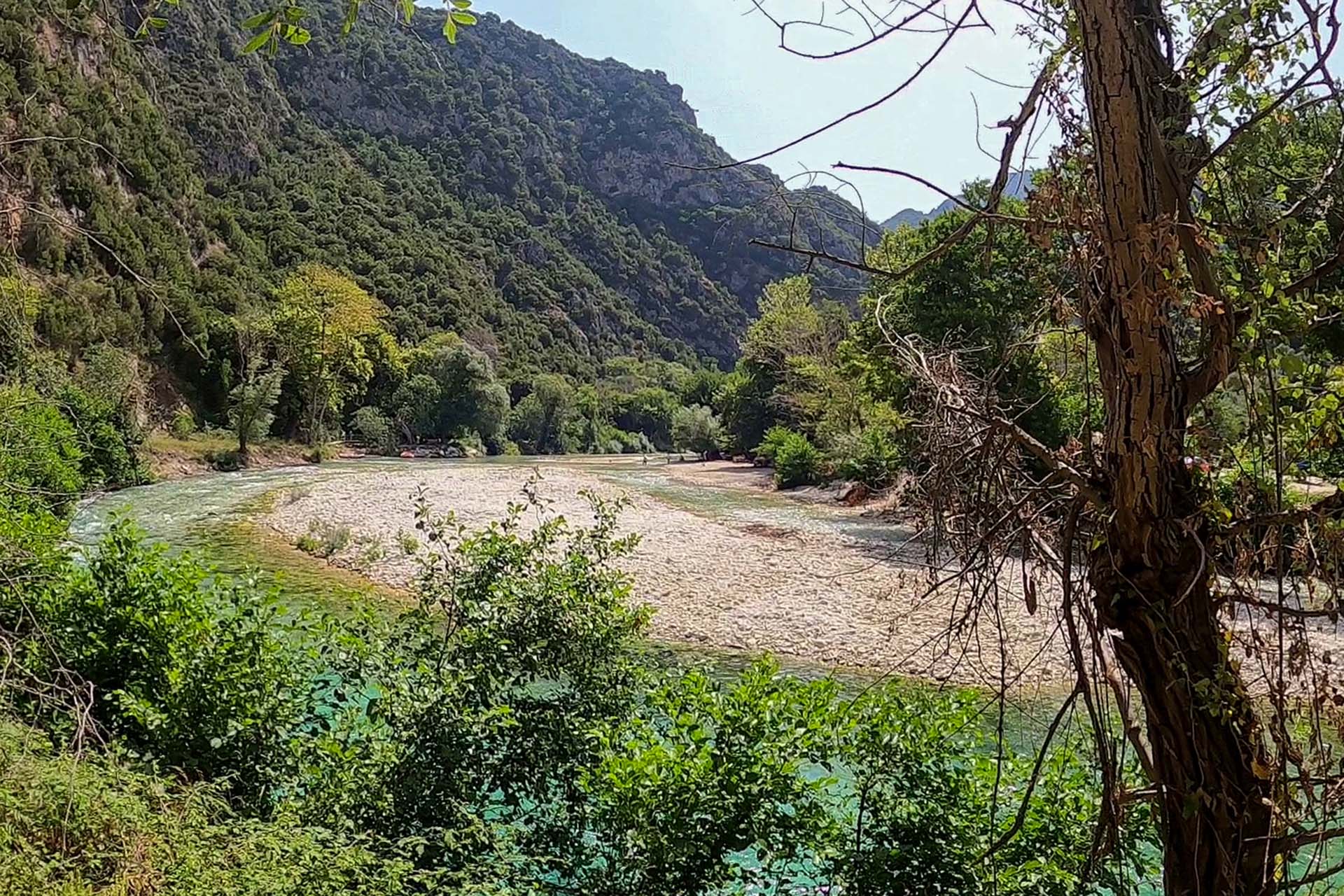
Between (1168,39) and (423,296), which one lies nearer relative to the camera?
(1168,39)

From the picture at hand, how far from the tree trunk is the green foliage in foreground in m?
1.65

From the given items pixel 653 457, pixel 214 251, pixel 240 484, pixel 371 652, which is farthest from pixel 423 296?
pixel 371 652

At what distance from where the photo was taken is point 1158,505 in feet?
5.33

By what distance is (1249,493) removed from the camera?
1772 mm

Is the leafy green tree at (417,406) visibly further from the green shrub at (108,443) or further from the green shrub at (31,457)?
the green shrub at (31,457)

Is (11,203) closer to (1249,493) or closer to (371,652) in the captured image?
(371,652)

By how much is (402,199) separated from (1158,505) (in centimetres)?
9523

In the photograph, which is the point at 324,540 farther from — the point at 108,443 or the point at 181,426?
the point at 181,426

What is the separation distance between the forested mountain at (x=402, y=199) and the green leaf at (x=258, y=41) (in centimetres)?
38

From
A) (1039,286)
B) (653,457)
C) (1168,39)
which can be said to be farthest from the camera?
(653,457)

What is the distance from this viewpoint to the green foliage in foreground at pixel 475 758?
139 inches

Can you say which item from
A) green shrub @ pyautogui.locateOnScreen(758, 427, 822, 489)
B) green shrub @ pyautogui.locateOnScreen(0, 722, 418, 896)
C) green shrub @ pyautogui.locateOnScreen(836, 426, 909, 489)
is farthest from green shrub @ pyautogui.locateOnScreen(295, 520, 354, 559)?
green shrub @ pyautogui.locateOnScreen(758, 427, 822, 489)

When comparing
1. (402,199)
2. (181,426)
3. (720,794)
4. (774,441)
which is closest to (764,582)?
(720,794)

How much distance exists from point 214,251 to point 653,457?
31.3 meters
